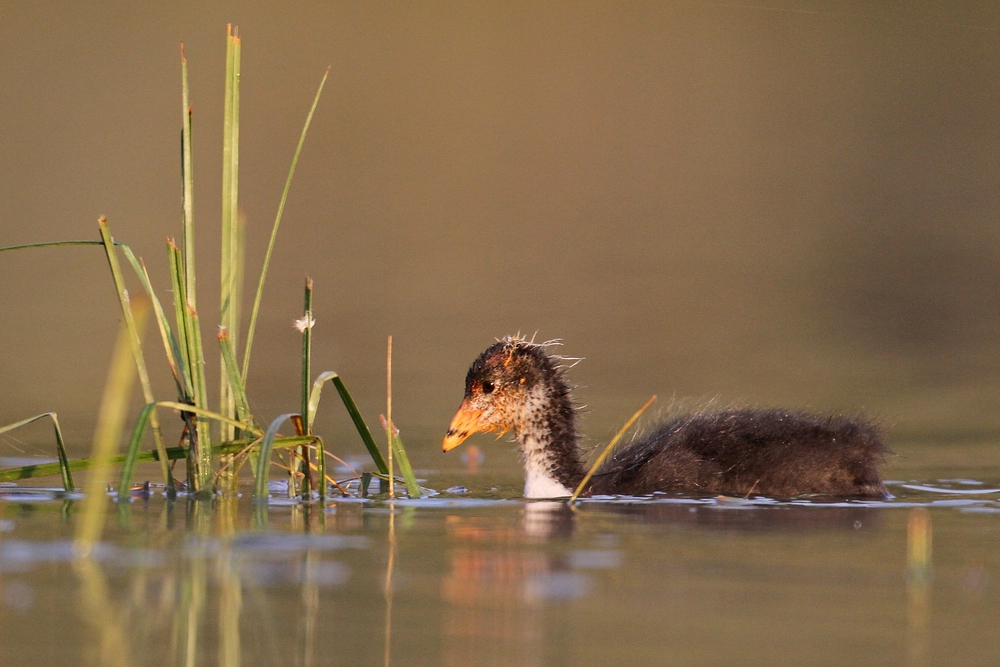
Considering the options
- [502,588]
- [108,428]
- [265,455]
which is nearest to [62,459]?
[265,455]

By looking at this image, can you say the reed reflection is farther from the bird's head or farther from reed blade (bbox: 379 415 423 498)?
the bird's head

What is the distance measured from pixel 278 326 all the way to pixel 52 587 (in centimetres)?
887

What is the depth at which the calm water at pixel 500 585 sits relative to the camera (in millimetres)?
3961

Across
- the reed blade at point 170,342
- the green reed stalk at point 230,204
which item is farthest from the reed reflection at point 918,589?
the reed blade at point 170,342

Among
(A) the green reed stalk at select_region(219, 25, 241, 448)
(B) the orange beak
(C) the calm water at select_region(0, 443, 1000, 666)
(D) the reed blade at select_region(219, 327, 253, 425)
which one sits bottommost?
(C) the calm water at select_region(0, 443, 1000, 666)

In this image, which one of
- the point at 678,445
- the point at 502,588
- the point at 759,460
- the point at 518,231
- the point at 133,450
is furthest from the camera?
the point at 518,231

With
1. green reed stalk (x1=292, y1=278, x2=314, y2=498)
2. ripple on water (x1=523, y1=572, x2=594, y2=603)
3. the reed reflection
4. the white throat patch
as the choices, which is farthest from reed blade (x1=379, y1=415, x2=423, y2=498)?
the reed reflection

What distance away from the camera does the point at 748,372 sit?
37.9ft

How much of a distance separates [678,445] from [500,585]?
2.82m

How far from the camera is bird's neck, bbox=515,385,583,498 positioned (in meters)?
7.41

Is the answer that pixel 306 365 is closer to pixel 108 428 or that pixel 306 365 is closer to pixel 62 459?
pixel 62 459

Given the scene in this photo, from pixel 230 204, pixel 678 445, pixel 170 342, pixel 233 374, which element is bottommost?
pixel 678 445

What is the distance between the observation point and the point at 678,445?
7.41m

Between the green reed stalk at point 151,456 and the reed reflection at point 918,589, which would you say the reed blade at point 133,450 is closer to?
the green reed stalk at point 151,456
